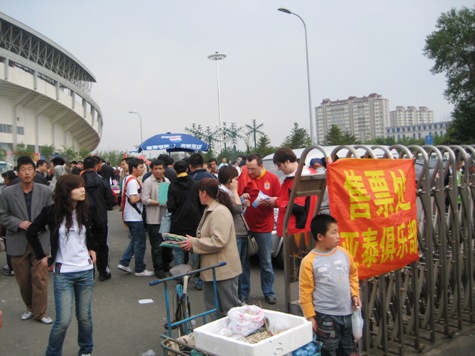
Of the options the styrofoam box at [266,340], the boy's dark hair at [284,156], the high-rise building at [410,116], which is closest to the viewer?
the styrofoam box at [266,340]

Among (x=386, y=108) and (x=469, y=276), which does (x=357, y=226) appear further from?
(x=386, y=108)

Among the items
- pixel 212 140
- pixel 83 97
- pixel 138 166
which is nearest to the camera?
pixel 138 166

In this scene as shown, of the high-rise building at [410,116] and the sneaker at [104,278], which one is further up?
the high-rise building at [410,116]

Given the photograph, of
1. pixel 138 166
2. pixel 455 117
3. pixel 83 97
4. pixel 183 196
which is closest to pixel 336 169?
pixel 183 196

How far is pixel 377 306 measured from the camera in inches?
167

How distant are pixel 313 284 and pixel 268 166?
21.1 ft

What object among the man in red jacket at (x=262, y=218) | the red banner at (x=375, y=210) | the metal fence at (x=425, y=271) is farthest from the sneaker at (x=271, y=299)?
the red banner at (x=375, y=210)

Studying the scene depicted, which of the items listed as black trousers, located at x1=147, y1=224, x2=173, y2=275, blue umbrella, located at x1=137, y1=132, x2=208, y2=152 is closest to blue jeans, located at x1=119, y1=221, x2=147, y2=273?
black trousers, located at x1=147, y1=224, x2=173, y2=275

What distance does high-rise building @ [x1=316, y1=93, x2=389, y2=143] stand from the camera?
8106cm

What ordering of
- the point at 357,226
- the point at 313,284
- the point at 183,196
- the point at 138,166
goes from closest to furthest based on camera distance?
the point at 313,284
the point at 357,226
the point at 183,196
the point at 138,166

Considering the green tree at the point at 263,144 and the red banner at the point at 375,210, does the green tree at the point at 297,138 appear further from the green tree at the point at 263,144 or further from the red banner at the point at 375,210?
the red banner at the point at 375,210

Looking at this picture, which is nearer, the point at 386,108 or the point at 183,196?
the point at 183,196

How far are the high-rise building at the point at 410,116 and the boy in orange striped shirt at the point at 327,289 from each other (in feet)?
336

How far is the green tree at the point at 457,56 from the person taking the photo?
37.4m
